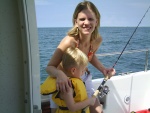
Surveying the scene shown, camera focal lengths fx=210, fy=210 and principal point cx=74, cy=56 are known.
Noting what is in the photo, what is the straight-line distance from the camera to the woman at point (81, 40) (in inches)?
71.9

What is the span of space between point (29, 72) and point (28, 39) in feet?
0.60

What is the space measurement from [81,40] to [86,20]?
0.27 metres

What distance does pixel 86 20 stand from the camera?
2.08 m

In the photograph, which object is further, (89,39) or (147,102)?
(147,102)

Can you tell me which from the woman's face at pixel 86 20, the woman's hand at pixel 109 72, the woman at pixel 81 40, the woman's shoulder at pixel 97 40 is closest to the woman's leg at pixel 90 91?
the woman at pixel 81 40

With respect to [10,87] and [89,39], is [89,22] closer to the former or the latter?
[89,39]

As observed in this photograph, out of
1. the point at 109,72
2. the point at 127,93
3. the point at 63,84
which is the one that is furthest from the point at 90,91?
the point at 127,93

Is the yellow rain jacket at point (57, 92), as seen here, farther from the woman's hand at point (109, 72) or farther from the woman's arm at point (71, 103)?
the woman's hand at point (109, 72)

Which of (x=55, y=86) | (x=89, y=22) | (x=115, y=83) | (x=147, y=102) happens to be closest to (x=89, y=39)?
(x=89, y=22)

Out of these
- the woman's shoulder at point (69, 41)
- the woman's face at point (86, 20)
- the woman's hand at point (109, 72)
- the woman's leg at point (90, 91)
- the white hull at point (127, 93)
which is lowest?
the white hull at point (127, 93)

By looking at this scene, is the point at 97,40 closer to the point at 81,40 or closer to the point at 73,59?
the point at 81,40

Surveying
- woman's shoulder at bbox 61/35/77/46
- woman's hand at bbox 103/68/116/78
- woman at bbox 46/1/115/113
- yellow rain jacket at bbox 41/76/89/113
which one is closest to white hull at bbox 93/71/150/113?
woman's hand at bbox 103/68/116/78

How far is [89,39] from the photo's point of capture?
2.36m

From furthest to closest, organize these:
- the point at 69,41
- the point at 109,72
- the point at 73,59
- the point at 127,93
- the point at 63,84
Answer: the point at 127,93 → the point at 109,72 → the point at 69,41 → the point at 73,59 → the point at 63,84
